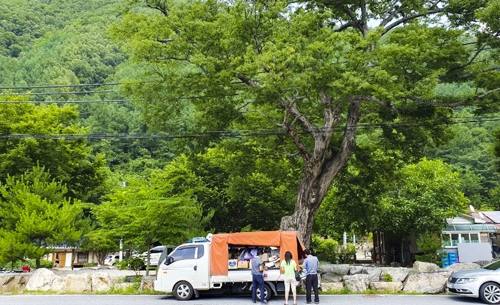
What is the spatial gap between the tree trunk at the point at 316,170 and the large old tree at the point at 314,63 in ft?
0.14

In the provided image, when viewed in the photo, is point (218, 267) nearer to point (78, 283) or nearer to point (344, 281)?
point (344, 281)

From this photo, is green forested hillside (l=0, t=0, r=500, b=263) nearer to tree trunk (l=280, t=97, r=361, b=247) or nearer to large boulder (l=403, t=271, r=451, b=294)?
tree trunk (l=280, t=97, r=361, b=247)

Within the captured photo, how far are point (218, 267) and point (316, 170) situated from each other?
631 centimetres

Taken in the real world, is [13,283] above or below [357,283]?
below

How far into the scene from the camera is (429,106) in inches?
703

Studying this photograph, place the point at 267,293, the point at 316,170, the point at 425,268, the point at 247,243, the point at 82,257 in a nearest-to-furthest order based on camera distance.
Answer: the point at 267,293 → the point at 247,243 → the point at 425,268 → the point at 316,170 → the point at 82,257

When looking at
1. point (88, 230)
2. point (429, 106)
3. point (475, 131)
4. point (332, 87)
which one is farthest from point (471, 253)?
point (475, 131)

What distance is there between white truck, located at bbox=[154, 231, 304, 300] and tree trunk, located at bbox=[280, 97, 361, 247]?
143 inches

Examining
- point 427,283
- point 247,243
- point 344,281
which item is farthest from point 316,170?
point 427,283

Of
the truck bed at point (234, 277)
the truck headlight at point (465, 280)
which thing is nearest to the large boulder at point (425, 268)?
the truck headlight at point (465, 280)

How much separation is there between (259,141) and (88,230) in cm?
1007

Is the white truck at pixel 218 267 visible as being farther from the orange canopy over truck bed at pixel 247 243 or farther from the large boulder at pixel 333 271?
the large boulder at pixel 333 271

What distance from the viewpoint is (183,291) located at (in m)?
14.8

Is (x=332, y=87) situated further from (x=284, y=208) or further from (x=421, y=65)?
(x=284, y=208)
